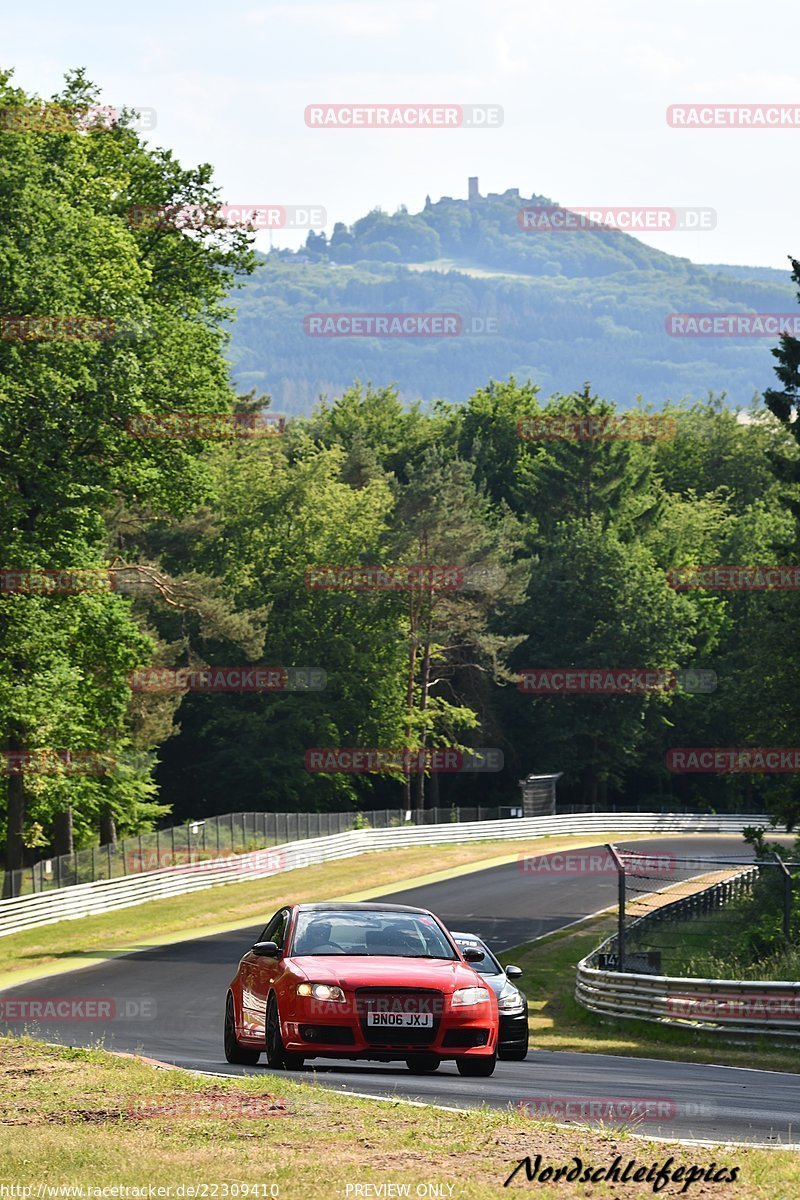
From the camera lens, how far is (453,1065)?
56.5 feet

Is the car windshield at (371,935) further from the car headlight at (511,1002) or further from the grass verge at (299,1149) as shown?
the car headlight at (511,1002)

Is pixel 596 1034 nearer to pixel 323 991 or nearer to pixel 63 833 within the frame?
pixel 323 991

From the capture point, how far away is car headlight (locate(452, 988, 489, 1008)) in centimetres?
1425

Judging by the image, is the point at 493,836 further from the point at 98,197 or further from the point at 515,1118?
the point at 515,1118

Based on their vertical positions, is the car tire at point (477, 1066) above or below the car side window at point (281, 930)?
below

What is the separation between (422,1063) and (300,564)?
7203cm

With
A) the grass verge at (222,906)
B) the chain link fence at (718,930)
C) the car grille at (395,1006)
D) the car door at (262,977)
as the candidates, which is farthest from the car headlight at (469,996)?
the grass verge at (222,906)

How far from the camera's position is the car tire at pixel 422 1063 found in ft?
48.0

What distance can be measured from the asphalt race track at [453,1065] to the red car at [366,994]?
0.32 meters
